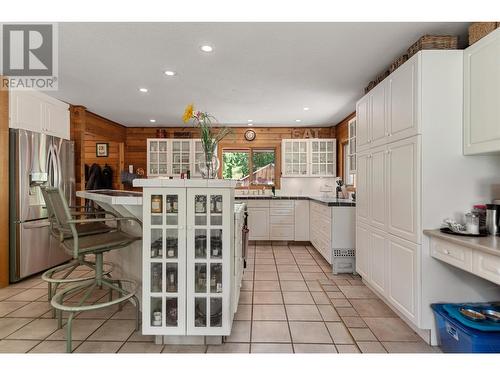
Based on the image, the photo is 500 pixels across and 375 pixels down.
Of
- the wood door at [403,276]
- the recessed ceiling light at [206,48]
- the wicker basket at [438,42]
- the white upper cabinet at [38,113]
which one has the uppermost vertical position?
the recessed ceiling light at [206,48]

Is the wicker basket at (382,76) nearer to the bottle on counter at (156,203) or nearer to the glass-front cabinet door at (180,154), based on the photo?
the bottle on counter at (156,203)

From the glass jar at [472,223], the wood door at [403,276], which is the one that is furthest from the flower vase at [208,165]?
the glass jar at [472,223]

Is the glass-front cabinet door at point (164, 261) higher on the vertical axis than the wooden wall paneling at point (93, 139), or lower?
lower

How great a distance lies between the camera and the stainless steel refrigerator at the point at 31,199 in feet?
10.8

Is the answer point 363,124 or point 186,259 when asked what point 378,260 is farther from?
point 186,259

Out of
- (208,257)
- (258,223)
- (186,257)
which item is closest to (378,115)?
(208,257)

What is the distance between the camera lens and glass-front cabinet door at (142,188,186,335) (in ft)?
6.49

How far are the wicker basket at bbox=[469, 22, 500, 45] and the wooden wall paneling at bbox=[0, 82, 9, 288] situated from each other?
15.0 ft

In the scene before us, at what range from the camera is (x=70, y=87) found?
3.64 meters

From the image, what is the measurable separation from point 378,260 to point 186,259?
1.88 m

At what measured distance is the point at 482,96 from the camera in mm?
1911

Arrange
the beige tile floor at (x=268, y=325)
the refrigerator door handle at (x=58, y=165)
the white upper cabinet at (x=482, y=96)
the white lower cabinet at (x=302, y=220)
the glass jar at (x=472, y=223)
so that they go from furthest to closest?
1. the white lower cabinet at (x=302, y=220)
2. the refrigerator door handle at (x=58, y=165)
3. the beige tile floor at (x=268, y=325)
4. the glass jar at (x=472, y=223)
5. the white upper cabinet at (x=482, y=96)

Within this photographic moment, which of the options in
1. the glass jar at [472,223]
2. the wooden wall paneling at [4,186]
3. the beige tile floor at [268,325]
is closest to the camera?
the glass jar at [472,223]

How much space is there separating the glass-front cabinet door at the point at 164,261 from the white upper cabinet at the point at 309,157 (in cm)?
425
